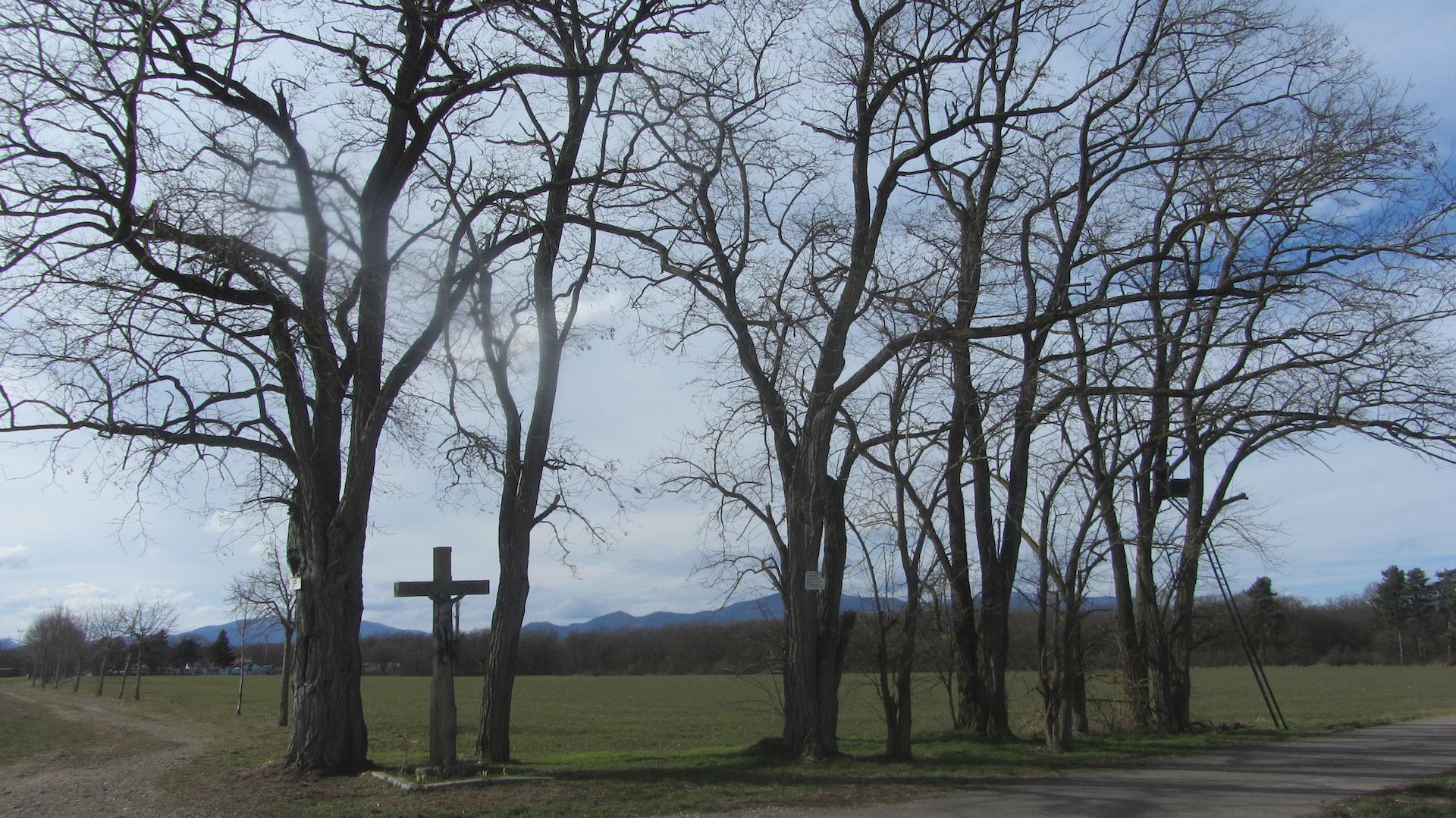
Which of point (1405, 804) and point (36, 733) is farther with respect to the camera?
point (36, 733)

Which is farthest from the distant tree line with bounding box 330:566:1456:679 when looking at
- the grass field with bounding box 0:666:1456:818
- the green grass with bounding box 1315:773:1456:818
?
the green grass with bounding box 1315:773:1456:818

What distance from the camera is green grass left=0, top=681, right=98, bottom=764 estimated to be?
1800cm

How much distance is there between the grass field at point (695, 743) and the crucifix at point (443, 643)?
816 mm

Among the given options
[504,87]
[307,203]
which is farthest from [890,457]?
[307,203]

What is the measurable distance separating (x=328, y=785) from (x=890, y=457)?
7.83 meters

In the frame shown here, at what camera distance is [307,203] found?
1050 cm

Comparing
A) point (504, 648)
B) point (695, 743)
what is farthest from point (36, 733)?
point (504, 648)

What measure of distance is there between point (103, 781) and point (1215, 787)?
38.9 ft

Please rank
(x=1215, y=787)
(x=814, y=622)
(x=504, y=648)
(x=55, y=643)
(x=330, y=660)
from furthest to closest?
(x=55, y=643), (x=504, y=648), (x=814, y=622), (x=330, y=660), (x=1215, y=787)

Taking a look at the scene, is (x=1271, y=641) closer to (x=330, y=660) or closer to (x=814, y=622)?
(x=814, y=622)

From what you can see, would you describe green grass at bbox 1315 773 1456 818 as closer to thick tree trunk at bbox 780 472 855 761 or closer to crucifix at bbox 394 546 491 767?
thick tree trunk at bbox 780 472 855 761

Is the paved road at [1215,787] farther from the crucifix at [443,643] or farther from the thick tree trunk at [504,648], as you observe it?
the thick tree trunk at [504,648]

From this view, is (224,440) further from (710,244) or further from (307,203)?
(710,244)

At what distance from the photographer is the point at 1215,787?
9500 millimetres
